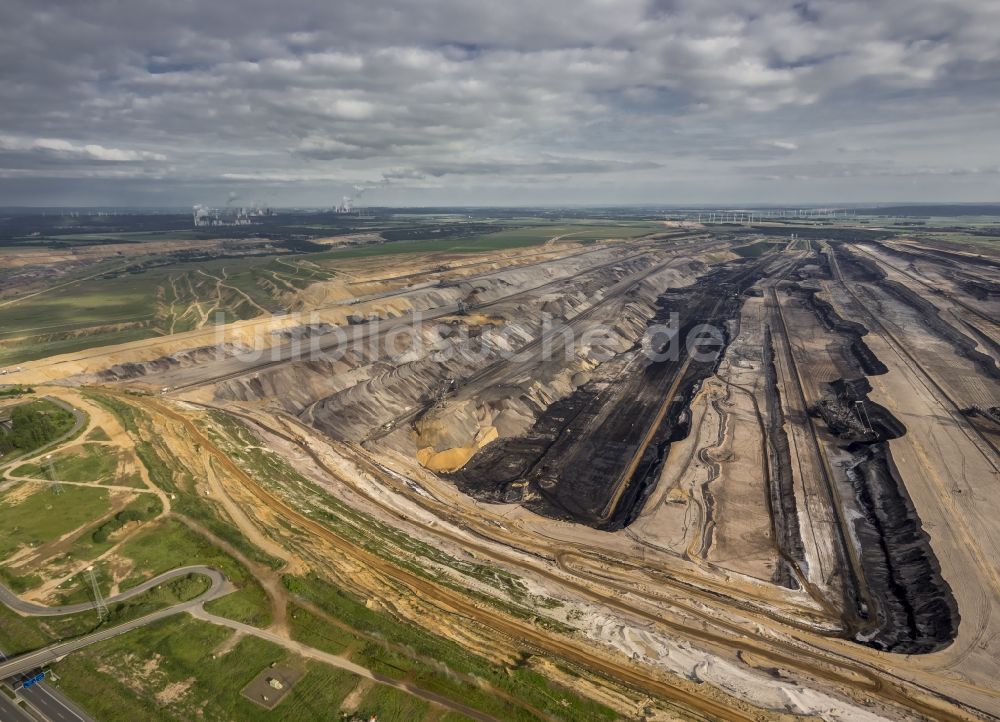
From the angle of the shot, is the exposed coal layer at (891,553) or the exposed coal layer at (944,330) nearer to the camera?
the exposed coal layer at (891,553)

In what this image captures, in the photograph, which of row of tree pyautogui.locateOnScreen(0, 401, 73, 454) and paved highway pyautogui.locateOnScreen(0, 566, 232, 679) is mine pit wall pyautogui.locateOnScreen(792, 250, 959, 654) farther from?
row of tree pyautogui.locateOnScreen(0, 401, 73, 454)

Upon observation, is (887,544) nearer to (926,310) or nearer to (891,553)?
(891,553)

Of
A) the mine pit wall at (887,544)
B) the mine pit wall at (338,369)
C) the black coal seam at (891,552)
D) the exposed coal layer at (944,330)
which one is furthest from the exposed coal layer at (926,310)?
the mine pit wall at (338,369)

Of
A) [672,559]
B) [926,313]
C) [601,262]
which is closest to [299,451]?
[672,559]

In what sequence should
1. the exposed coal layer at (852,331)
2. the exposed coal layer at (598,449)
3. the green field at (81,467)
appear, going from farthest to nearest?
1. the exposed coal layer at (852,331)
2. the exposed coal layer at (598,449)
3. the green field at (81,467)

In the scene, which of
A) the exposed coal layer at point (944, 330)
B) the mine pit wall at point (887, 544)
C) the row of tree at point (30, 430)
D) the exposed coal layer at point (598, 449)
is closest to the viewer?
the mine pit wall at point (887, 544)

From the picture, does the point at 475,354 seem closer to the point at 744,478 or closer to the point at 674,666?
the point at 744,478

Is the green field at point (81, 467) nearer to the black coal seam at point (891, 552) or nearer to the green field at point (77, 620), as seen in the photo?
the green field at point (77, 620)

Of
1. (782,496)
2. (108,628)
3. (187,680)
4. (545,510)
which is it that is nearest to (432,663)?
(187,680)

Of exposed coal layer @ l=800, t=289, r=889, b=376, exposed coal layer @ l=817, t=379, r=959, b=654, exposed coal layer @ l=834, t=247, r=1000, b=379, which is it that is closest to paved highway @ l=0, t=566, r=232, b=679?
exposed coal layer @ l=817, t=379, r=959, b=654
